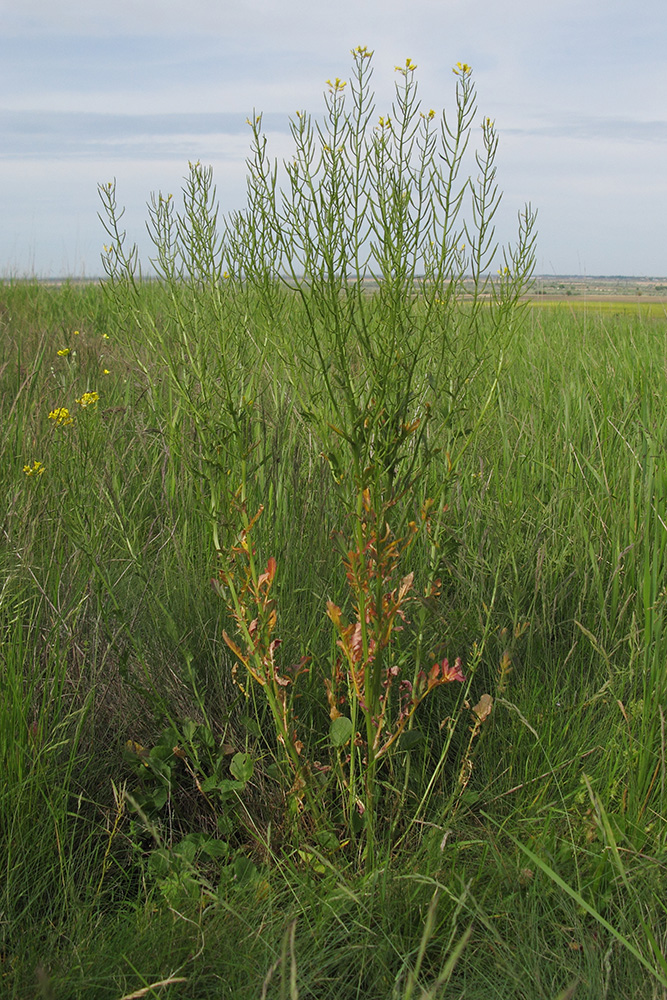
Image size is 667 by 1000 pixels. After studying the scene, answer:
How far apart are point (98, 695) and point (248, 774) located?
0.44m

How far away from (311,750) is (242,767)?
22 centimetres

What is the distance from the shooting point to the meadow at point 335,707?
1.18m

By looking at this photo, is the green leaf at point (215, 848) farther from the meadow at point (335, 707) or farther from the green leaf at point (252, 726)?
the green leaf at point (252, 726)

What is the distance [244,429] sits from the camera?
1456 millimetres

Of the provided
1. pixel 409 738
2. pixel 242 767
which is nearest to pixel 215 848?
pixel 242 767

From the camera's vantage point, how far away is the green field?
45.9 inches

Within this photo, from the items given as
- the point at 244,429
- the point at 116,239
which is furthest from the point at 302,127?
the point at 116,239

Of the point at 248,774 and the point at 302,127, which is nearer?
the point at 302,127

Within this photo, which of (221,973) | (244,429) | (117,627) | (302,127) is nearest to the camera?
(221,973)

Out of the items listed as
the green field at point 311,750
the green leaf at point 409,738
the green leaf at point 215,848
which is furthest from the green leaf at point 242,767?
the green leaf at point 409,738

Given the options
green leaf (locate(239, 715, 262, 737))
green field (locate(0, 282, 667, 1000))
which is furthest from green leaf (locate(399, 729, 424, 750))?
green leaf (locate(239, 715, 262, 737))

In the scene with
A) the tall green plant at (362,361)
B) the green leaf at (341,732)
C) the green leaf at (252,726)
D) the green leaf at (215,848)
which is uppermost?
the tall green plant at (362,361)

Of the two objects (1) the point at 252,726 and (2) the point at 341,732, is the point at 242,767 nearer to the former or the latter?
(1) the point at 252,726

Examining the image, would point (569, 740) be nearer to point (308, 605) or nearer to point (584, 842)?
point (584, 842)
